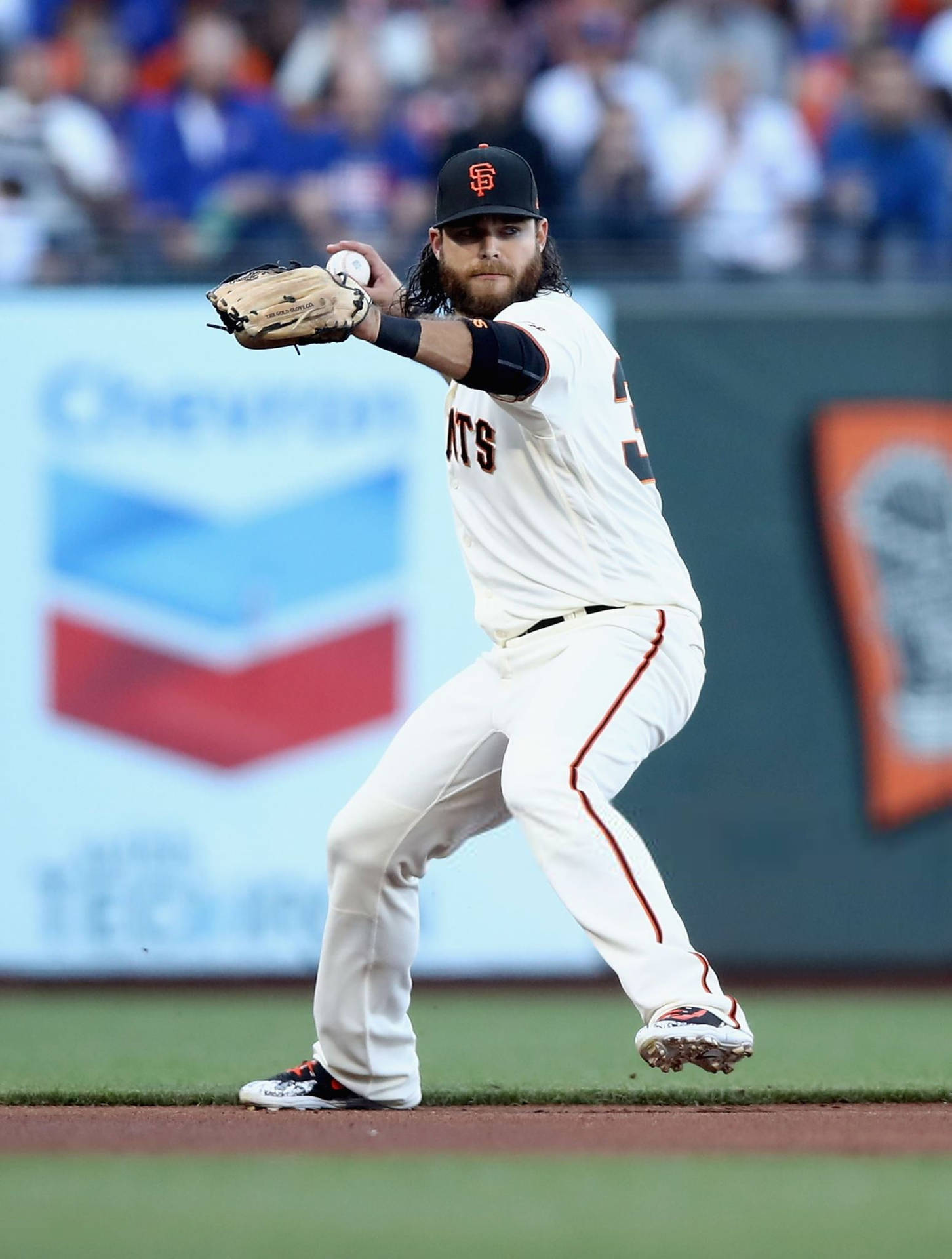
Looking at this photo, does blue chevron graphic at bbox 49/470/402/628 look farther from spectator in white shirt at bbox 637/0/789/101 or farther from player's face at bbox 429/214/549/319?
player's face at bbox 429/214/549/319

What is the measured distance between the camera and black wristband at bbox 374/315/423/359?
413cm

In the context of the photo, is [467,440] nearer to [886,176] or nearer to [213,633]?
[213,633]

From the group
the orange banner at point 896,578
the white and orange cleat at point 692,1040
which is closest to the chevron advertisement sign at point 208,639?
the orange banner at point 896,578

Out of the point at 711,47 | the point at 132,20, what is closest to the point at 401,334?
the point at 711,47

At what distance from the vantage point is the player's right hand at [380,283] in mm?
4941

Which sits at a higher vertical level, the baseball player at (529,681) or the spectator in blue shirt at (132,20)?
the spectator in blue shirt at (132,20)

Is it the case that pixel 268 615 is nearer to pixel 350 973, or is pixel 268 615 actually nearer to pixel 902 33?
pixel 350 973

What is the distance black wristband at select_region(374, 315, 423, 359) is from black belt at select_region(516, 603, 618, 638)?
0.80 metres

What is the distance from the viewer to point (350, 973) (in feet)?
15.9

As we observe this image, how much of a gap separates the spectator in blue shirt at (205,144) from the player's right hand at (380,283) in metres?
4.63

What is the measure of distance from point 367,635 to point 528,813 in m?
4.62

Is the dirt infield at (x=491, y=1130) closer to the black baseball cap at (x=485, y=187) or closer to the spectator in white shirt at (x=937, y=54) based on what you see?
the black baseball cap at (x=485, y=187)

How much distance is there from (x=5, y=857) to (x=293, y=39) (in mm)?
4695

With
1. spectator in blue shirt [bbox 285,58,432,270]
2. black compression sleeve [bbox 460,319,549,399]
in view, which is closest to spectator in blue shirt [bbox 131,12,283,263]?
spectator in blue shirt [bbox 285,58,432,270]
